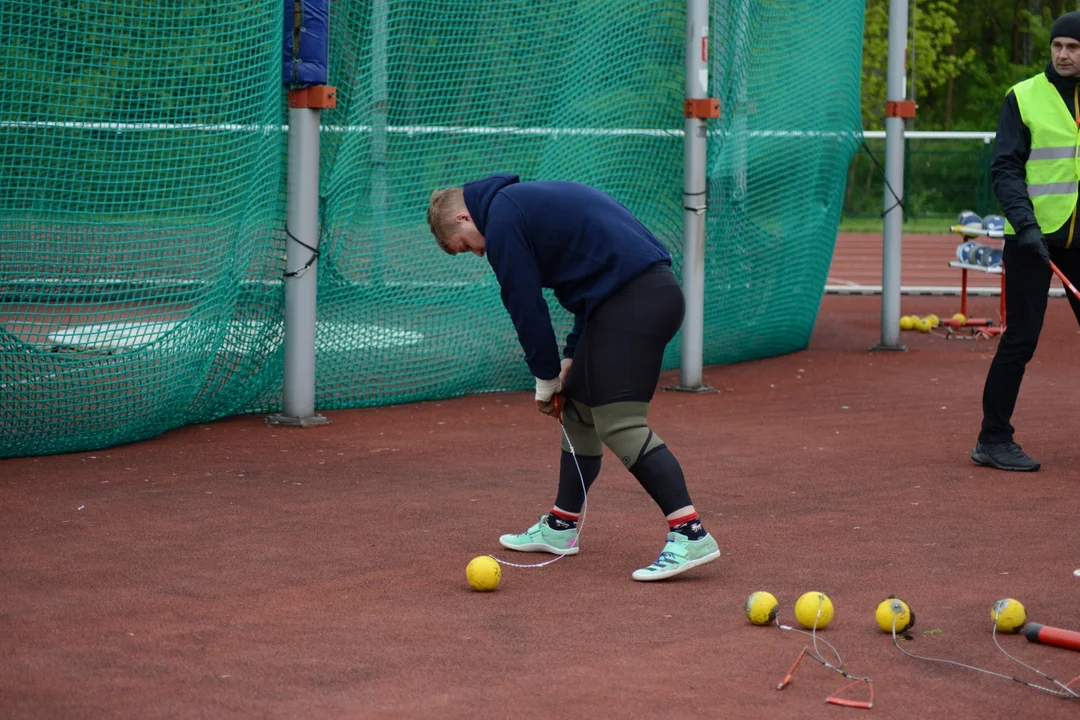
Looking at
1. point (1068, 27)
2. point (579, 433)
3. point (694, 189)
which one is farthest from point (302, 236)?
point (1068, 27)

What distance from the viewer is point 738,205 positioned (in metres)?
10.9

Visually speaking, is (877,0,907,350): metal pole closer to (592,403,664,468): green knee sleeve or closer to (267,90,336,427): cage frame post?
(267,90,336,427): cage frame post

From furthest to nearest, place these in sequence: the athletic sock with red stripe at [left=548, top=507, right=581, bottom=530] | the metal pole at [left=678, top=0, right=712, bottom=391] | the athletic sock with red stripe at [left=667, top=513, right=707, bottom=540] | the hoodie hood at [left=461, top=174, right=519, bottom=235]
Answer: the metal pole at [left=678, top=0, right=712, bottom=391]
the athletic sock with red stripe at [left=548, top=507, right=581, bottom=530]
the athletic sock with red stripe at [left=667, top=513, right=707, bottom=540]
the hoodie hood at [left=461, top=174, right=519, bottom=235]

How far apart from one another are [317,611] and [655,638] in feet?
3.78

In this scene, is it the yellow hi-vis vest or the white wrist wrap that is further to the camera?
the yellow hi-vis vest

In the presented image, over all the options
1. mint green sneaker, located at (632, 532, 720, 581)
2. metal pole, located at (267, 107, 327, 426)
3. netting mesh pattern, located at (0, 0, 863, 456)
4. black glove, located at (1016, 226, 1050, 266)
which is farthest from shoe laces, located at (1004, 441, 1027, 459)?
metal pole, located at (267, 107, 327, 426)

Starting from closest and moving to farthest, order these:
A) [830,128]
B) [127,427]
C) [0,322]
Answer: [0,322] → [127,427] → [830,128]

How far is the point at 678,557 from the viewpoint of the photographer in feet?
17.4

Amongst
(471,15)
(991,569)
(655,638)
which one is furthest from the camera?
(471,15)

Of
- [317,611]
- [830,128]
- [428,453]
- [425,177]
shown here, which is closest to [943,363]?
[830,128]

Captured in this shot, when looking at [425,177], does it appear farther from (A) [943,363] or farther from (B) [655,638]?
(B) [655,638]

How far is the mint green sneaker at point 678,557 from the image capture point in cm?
529

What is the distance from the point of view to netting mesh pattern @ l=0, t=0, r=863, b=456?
7453 mm

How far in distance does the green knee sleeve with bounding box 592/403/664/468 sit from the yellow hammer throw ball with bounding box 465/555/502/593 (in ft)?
2.02
